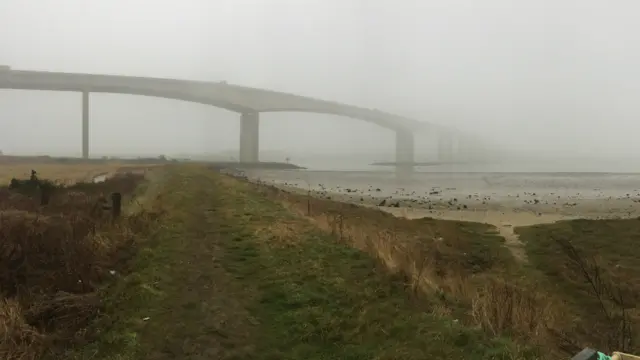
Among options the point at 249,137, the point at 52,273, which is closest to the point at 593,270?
the point at 52,273

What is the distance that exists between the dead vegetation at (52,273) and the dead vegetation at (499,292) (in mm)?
4492

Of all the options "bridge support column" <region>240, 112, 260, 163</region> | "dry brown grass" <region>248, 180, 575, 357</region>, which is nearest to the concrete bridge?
"bridge support column" <region>240, 112, 260, 163</region>

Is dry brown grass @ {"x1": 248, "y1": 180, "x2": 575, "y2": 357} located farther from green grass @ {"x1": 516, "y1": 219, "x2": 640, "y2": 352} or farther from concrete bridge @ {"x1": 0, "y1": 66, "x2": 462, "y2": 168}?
concrete bridge @ {"x1": 0, "y1": 66, "x2": 462, "y2": 168}

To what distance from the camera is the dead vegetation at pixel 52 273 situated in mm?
5438

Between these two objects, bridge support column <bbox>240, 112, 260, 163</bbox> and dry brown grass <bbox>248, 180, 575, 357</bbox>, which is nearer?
dry brown grass <bbox>248, 180, 575, 357</bbox>

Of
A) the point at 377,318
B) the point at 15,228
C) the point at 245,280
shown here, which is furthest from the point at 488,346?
the point at 15,228

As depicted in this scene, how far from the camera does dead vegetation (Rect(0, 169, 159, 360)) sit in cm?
544

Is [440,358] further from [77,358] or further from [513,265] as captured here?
[513,265]

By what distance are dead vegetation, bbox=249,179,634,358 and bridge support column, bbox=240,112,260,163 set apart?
59.7m

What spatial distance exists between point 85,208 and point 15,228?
184 inches

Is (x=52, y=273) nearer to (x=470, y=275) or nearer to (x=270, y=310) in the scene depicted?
(x=270, y=310)

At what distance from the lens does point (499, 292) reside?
866cm

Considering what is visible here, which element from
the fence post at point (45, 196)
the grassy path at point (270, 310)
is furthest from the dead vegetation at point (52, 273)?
the fence post at point (45, 196)

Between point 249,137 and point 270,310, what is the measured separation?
72727mm
